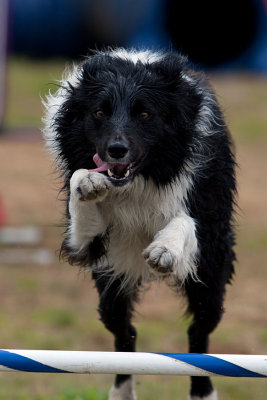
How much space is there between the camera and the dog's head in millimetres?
4238

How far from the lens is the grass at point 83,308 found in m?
5.96

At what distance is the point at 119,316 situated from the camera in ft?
17.0

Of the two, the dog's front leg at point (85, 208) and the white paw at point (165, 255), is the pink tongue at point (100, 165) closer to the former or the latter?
the dog's front leg at point (85, 208)

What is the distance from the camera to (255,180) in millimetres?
13484

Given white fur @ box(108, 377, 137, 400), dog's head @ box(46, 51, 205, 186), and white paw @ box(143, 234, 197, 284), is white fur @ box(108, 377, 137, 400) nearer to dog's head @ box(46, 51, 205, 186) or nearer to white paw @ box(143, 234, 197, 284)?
white paw @ box(143, 234, 197, 284)

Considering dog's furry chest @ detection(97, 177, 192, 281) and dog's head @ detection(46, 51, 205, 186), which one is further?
dog's furry chest @ detection(97, 177, 192, 281)

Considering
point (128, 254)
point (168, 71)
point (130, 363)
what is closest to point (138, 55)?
point (168, 71)

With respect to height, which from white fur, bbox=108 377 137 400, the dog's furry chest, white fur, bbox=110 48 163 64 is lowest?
white fur, bbox=108 377 137 400

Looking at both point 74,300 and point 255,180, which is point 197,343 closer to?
point 74,300

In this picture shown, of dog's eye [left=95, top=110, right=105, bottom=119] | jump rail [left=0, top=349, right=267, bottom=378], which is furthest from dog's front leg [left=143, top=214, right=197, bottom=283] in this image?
dog's eye [left=95, top=110, right=105, bottom=119]

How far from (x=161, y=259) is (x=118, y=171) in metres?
0.52

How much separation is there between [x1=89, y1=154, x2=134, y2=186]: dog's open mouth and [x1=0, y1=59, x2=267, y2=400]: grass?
0.89 m

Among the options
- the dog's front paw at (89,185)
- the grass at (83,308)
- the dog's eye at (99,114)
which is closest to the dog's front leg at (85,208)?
the dog's front paw at (89,185)

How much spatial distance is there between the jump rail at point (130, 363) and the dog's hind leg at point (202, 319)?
4.18 feet
